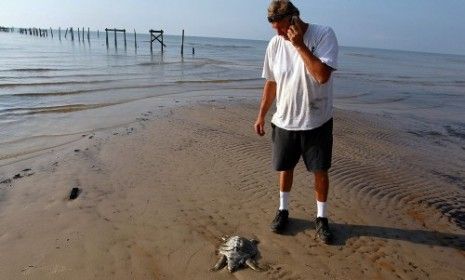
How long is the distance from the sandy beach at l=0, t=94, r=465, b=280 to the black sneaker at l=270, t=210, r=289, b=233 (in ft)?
0.29

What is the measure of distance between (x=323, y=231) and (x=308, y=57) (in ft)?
6.02

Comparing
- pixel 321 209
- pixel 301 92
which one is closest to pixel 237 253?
pixel 321 209

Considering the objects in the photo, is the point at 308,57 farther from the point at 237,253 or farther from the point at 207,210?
the point at 207,210

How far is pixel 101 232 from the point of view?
13.6 feet

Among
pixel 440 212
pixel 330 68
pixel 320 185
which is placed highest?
pixel 330 68

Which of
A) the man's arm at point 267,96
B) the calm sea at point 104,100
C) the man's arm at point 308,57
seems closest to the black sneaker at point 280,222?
the man's arm at point 267,96

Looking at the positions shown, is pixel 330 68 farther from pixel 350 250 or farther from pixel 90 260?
pixel 90 260

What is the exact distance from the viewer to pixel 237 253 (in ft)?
11.9

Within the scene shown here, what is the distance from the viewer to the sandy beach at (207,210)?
3609 millimetres

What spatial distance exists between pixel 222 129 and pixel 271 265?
5.63 meters

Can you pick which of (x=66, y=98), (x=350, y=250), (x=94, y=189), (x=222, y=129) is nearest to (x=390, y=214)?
(x=350, y=250)

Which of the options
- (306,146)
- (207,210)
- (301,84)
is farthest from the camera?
(207,210)

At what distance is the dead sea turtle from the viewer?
353 cm

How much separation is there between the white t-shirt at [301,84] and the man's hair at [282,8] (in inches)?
8.5
